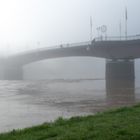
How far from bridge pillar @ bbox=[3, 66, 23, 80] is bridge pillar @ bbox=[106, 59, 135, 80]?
46575mm

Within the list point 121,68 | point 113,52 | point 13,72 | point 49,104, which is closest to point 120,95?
point 49,104

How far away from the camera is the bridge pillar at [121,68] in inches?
2975

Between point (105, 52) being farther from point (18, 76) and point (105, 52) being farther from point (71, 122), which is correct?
point (71, 122)

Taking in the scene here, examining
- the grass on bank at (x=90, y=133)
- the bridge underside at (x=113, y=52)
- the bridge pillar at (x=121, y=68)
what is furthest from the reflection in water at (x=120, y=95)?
the grass on bank at (x=90, y=133)

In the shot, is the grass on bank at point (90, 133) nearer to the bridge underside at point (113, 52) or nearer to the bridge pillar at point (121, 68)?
the bridge underside at point (113, 52)

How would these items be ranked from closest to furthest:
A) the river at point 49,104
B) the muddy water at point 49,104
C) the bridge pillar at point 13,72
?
the river at point 49,104, the muddy water at point 49,104, the bridge pillar at point 13,72

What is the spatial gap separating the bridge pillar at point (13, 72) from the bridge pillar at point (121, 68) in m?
46.6

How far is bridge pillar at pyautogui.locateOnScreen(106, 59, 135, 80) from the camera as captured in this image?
248 ft

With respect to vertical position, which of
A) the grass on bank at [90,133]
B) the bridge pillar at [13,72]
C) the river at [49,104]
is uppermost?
the grass on bank at [90,133]

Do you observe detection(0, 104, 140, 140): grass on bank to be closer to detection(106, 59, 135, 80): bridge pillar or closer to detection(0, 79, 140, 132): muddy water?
detection(0, 79, 140, 132): muddy water

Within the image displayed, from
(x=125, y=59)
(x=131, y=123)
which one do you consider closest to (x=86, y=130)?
(x=131, y=123)

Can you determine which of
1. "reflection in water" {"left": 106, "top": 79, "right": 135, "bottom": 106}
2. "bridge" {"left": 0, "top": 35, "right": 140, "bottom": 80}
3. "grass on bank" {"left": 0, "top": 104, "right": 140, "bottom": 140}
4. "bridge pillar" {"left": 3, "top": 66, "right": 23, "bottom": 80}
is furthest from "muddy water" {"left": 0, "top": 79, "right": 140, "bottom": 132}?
"bridge pillar" {"left": 3, "top": 66, "right": 23, "bottom": 80}

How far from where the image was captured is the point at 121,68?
7631 cm

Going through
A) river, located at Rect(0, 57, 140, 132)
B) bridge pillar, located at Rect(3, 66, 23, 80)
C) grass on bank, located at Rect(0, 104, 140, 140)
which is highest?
grass on bank, located at Rect(0, 104, 140, 140)
